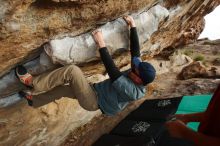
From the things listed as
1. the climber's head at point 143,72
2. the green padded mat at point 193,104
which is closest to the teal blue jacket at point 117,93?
the climber's head at point 143,72

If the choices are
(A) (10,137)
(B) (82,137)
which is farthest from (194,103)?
(A) (10,137)

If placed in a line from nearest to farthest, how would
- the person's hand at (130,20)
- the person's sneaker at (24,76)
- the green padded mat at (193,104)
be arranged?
1. the person's sneaker at (24,76)
2. the person's hand at (130,20)
3. the green padded mat at (193,104)

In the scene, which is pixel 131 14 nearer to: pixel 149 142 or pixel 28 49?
pixel 28 49

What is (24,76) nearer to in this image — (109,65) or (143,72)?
(109,65)

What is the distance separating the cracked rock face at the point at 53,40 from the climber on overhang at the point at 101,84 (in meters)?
0.24

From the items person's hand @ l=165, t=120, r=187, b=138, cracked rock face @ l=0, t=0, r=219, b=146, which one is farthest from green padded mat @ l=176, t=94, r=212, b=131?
person's hand @ l=165, t=120, r=187, b=138

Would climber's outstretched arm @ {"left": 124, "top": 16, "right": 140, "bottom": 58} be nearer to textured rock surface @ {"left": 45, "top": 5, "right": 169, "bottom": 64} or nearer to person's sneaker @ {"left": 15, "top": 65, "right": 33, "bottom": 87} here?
textured rock surface @ {"left": 45, "top": 5, "right": 169, "bottom": 64}

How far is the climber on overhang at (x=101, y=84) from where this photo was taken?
4.70 metres

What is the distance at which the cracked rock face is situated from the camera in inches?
175

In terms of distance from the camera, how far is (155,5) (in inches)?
252

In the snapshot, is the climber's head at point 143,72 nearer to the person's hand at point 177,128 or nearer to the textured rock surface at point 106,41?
the textured rock surface at point 106,41

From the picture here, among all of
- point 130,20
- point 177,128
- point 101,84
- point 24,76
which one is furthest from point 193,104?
point 177,128

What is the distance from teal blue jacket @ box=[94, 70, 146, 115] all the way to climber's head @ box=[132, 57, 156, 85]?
14cm

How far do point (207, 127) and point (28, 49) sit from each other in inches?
117
